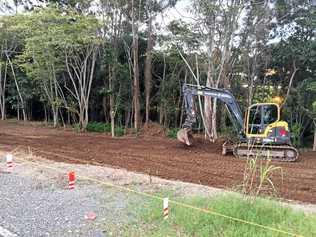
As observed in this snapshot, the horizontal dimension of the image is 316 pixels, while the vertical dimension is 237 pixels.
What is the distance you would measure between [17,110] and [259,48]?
18.0m

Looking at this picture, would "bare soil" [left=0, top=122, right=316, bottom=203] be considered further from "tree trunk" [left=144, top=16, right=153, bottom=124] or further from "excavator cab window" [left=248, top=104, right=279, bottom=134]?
"tree trunk" [left=144, top=16, right=153, bottom=124]

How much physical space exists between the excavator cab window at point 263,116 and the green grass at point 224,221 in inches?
313

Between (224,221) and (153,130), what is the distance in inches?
610

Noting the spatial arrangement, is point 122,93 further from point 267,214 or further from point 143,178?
point 267,214

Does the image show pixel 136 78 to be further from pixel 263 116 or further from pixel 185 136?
pixel 263 116

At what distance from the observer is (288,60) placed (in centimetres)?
1839

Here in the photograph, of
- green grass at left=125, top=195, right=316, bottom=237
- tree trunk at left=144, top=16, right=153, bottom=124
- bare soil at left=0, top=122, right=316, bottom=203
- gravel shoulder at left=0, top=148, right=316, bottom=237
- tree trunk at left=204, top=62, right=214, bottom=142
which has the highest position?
tree trunk at left=144, top=16, right=153, bottom=124

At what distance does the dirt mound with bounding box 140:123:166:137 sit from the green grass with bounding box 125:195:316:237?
14.2m

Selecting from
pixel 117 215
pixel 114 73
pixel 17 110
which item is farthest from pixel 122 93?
pixel 117 215

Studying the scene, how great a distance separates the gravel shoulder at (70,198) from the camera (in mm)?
5179

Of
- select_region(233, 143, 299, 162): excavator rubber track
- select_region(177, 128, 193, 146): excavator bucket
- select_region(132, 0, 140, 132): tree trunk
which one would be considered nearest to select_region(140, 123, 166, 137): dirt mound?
select_region(132, 0, 140, 132): tree trunk

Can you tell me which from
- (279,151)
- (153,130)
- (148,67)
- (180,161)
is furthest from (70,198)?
(148,67)

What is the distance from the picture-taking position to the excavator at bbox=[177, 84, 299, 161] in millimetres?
12992

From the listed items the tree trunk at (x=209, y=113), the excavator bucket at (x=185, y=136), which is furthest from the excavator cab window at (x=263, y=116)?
the tree trunk at (x=209, y=113)
